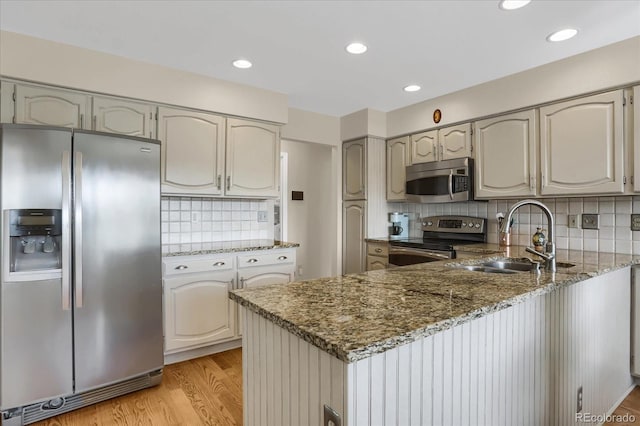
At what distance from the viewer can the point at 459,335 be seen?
1030 millimetres

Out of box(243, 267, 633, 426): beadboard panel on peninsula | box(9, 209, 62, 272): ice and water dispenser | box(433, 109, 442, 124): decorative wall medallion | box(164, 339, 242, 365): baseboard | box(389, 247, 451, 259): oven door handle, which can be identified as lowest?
box(164, 339, 242, 365): baseboard

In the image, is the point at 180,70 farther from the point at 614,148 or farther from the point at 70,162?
the point at 614,148

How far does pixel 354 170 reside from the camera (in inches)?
157

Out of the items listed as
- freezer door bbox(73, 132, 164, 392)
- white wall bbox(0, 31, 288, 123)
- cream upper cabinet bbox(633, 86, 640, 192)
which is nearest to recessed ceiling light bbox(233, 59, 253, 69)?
white wall bbox(0, 31, 288, 123)

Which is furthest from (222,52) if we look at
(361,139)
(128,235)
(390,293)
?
(390,293)

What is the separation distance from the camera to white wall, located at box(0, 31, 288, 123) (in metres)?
2.18

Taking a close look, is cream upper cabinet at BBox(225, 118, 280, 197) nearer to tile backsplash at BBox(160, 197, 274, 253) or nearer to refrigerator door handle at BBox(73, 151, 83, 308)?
tile backsplash at BBox(160, 197, 274, 253)

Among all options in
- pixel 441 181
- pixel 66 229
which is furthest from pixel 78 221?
pixel 441 181

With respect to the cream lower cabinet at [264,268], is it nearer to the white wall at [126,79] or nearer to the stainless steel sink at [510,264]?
the white wall at [126,79]

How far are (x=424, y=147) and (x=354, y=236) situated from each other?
4.07 ft

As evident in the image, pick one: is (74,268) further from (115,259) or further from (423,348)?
(423,348)

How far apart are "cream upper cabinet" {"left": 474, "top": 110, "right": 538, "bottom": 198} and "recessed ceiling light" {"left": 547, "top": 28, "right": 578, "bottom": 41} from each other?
64 centimetres

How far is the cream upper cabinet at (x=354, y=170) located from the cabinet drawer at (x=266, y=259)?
3.94ft

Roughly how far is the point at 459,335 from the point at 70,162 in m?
2.11
